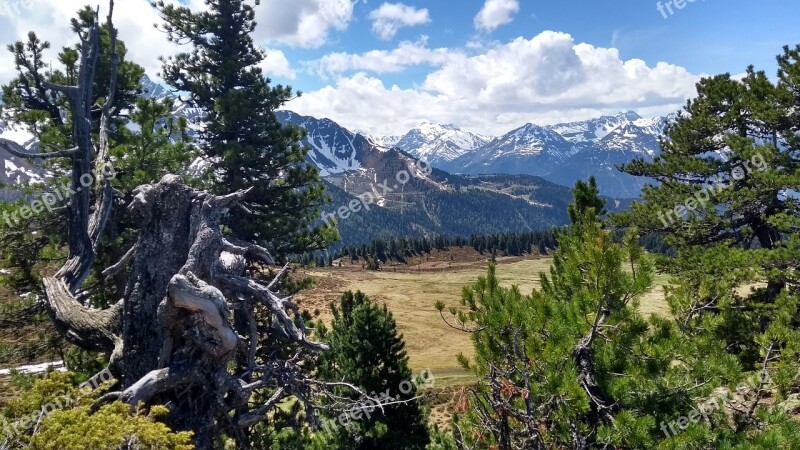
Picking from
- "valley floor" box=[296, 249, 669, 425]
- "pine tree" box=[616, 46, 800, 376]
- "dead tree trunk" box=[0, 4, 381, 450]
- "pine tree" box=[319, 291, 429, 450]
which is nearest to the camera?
"dead tree trunk" box=[0, 4, 381, 450]

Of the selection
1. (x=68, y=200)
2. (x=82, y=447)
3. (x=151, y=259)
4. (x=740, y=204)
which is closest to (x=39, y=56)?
(x=68, y=200)

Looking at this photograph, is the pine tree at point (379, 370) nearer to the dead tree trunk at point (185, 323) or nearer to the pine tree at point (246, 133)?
the pine tree at point (246, 133)

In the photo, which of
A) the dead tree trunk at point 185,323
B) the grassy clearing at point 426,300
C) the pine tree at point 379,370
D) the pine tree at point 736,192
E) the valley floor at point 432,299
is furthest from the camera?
the grassy clearing at point 426,300

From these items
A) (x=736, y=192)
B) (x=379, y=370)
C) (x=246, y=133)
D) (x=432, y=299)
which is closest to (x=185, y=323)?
(x=379, y=370)

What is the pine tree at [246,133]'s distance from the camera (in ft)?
50.1

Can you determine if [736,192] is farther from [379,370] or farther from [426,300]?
[426,300]

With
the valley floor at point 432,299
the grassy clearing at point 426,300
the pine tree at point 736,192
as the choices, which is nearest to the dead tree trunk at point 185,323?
the valley floor at point 432,299

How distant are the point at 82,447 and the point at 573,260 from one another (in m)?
5.83

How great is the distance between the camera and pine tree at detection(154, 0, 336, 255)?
15.3 m

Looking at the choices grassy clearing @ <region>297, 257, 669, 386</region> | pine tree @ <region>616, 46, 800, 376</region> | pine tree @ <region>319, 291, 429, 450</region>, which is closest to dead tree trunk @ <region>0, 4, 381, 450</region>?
pine tree @ <region>319, 291, 429, 450</region>

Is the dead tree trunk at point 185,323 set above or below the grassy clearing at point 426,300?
above

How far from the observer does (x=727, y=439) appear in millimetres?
5461

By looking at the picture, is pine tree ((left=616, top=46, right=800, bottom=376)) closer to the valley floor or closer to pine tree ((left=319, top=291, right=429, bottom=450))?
the valley floor

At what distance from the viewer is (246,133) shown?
643 inches
